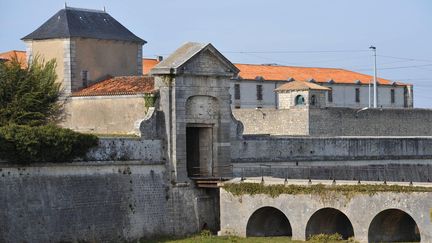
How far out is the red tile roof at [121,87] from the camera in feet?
138

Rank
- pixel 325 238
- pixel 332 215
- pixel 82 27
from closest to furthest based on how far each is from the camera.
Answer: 1. pixel 325 238
2. pixel 332 215
3. pixel 82 27

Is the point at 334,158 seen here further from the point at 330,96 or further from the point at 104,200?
the point at 330,96

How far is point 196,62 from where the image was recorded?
1613 inches

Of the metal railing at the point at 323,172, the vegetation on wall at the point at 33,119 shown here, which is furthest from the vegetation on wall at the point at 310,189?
the vegetation on wall at the point at 33,119

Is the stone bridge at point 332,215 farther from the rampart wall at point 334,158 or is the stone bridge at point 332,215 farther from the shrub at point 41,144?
the shrub at point 41,144

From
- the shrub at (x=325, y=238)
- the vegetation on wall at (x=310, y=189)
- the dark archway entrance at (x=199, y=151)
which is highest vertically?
the dark archway entrance at (x=199, y=151)

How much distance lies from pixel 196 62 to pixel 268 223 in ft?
20.7

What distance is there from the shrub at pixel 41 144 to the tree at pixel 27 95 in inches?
134

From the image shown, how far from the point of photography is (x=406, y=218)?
37.5m

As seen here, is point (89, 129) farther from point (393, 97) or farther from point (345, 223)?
point (393, 97)

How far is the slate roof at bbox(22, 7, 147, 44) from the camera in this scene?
45.4 metres

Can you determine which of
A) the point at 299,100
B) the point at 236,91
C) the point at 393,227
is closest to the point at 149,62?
the point at 236,91

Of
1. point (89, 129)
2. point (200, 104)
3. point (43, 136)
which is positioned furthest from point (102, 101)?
point (43, 136)

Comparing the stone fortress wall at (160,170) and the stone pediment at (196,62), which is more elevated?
the stone pediment at (196,62)
